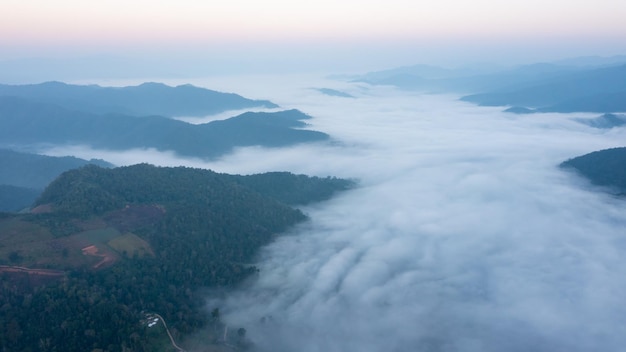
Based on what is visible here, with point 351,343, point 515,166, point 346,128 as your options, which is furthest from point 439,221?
point 346,128

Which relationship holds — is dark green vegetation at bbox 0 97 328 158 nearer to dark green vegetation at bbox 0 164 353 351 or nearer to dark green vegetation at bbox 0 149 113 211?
dark green vegetation at bbox 0 149 113 211

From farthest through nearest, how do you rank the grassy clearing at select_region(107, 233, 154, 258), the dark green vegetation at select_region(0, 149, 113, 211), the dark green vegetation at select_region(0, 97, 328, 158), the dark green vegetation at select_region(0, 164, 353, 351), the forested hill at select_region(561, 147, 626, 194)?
the dark green vegetation at select_region(0, 97, 328, 158)
the dark green vegetation at select_region(0, 149, 113, 211)
the forested hill at select_region(561, 147, 626, 194)
the grassy clearing at select_region(107, 233, 154, 258)
the dark green vegetation at select_region(0, 164, 353, 351)

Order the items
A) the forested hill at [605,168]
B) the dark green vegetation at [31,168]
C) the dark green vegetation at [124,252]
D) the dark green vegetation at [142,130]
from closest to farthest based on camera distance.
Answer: the dark green vegetation at [124,252] → the forested hill at [605,168] → the dark green vegetation at [31,168] → the dark green vegetation at [142,130]

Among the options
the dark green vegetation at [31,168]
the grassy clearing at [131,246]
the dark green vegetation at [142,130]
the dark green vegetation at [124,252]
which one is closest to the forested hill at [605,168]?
the dark green vegetation at [124,252]

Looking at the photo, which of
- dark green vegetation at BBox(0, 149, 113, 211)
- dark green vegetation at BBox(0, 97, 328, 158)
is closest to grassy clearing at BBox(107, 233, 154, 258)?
dark green vegetation at BBox(0, 149, 113, 211)

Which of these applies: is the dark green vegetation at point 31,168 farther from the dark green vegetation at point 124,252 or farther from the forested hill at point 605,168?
the forested hill at point 605,168

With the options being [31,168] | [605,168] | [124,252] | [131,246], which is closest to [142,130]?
[31,168]

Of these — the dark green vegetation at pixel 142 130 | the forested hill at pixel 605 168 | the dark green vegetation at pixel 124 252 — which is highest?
the dark green vegetation at pixel 142 130
